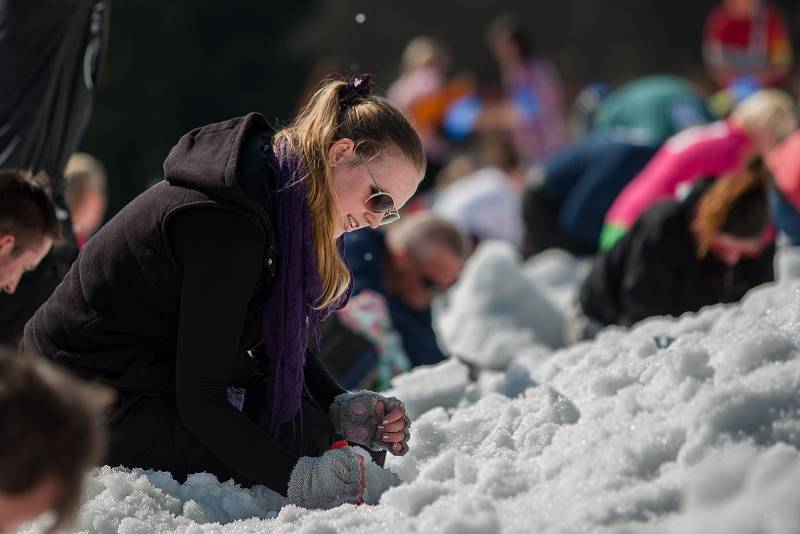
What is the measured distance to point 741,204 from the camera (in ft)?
12.1

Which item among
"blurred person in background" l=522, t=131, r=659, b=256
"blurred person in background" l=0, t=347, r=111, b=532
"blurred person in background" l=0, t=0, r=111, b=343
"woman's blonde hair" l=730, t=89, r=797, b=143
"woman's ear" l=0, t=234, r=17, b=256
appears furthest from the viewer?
"blurred person in background" l=522, t=131, r=659, b=256

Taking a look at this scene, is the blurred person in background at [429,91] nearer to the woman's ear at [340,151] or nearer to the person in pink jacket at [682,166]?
the person in pink jacket at [682,166]

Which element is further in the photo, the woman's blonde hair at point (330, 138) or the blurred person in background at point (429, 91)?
the blurred person in background at point (429, 91)

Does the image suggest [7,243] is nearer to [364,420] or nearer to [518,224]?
[364,420]

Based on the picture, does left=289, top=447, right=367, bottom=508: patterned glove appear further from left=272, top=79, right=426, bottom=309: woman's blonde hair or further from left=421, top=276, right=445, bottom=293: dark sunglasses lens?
left=421, top=276, right=445, bottom=293: dark sunglasses lens

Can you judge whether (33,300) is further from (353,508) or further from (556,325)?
(556,325)

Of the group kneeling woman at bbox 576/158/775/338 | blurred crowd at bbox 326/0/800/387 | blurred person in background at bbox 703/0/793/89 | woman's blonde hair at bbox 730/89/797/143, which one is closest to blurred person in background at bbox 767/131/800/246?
blurred crowd at bbox 326/0/800/387

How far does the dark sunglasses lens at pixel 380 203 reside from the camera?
2.13m

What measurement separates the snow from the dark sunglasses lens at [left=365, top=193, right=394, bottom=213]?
1.66 feet

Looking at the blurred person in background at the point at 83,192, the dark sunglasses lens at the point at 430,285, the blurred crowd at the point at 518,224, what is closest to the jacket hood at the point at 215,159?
the blurred crowd at the point at 518,224

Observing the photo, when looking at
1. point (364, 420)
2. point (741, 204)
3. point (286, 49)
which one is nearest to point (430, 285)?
point (741, 204)

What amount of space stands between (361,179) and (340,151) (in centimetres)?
7

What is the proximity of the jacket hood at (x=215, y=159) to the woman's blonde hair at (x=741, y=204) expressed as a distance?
205cm

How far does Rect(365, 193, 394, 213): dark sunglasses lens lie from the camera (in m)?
2.13
